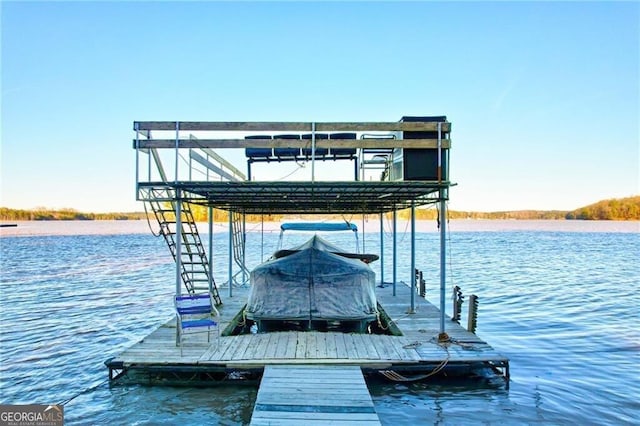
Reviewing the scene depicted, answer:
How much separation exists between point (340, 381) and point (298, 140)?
4.60 metres

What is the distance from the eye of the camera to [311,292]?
411 inches

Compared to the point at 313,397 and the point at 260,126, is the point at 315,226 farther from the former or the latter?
the point at 313,397

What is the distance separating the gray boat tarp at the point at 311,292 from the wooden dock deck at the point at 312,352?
0.64m

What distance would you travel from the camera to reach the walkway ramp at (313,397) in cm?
588

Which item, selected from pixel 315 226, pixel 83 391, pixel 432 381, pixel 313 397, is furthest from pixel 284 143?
pixel 315 226

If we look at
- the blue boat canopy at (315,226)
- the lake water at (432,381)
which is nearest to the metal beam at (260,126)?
the lake water at (432,381)

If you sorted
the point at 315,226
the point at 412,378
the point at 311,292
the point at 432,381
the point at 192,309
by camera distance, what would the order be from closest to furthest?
1. the point at 412,378
2. the point at 432,381
3. the point at 192,309
4. the point at 311,292
5. the point at 315,226

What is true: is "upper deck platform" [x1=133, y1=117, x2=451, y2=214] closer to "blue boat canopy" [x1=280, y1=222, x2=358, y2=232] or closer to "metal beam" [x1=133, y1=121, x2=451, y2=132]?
"metal beam" [x1=133, y1=121, x2=451, y2=132]

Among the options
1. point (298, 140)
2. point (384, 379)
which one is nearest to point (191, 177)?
point (298, 140)

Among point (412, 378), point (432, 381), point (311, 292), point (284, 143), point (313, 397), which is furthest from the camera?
point (311, 292)

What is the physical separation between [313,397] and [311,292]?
13.2ft

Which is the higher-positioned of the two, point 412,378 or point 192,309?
point 192,309

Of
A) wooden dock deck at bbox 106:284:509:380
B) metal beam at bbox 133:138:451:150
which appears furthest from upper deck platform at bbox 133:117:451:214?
Answer: wooden dock deck at bbox 106:284:509:380

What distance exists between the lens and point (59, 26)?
1852cm
